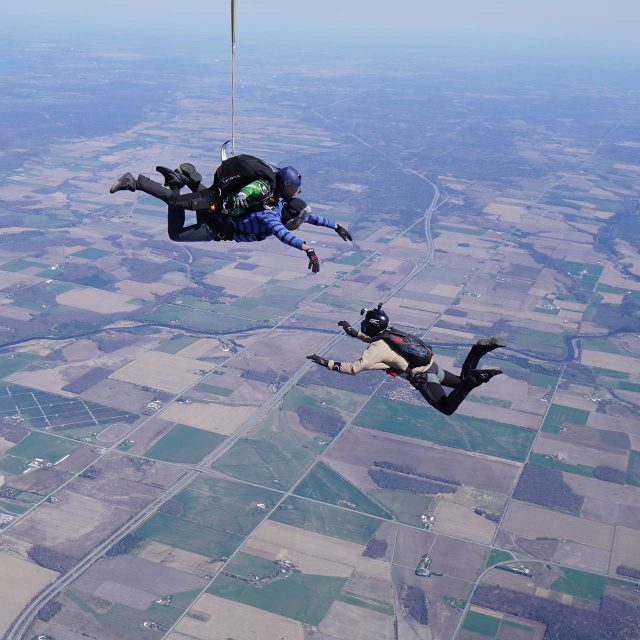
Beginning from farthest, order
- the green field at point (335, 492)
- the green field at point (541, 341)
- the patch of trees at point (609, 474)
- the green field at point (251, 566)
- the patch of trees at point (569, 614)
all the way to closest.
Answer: the green field at point (541, 341), the patch of trees at point (609, 474), the green field at point (335, 492), the green field at point (251, 566), the patch of trees at point (569, 614)

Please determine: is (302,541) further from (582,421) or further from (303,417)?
(582,421)

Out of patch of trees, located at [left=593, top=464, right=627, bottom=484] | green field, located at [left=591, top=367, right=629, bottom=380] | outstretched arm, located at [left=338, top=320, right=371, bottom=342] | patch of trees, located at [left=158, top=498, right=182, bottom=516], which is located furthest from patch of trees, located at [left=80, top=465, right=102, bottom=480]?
green field, located at [left=591, top=367, right=629, bottom=380]

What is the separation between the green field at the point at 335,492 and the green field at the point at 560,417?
3289 centimetres

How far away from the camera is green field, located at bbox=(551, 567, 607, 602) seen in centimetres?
8700

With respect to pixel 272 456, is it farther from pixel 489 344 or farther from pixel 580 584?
pixel 489 344

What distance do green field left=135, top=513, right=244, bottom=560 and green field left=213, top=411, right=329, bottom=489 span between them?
36.6ft

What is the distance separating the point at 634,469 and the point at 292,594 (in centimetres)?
5332

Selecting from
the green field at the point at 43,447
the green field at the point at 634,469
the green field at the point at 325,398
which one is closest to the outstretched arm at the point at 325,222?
the green field at the point at 43,447

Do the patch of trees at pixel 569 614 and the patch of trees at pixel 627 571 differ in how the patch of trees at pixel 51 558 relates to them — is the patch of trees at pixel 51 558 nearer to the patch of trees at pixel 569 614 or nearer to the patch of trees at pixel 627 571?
the patch of trees at pixel 569 614

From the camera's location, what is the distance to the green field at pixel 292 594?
80438mm

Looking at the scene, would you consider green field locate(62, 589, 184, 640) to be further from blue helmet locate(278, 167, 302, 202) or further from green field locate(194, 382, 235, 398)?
blue helmet locate(278, 167, 302, 202)

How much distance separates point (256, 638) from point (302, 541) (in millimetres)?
16254

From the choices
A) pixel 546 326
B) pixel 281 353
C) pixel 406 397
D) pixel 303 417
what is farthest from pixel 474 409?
pixel 546 326

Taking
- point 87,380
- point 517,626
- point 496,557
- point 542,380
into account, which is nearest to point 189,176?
point 517,626
